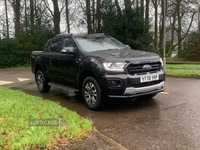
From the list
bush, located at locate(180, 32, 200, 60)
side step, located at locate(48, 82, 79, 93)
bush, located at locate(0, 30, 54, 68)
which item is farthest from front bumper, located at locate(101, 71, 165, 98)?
bush, located at locate(180, 32, 200, 60)

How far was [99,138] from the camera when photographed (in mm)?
3666

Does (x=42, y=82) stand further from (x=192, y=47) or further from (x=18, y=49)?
(x=192, y=47)

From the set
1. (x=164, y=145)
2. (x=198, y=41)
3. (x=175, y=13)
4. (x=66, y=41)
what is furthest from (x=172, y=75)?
(x=175, y=13)

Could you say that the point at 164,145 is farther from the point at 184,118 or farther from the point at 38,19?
the point at 38,19

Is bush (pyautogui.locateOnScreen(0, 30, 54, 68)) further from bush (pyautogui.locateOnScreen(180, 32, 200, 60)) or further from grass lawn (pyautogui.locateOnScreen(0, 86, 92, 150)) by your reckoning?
grass lawn (pyautogui.locateOnScreen(0, 86, 92, 150))

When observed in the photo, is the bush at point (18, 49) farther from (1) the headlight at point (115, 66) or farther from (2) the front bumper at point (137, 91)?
(2) the front bumper at point (137, 91)

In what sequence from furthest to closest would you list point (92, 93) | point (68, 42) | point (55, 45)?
point (55, 45)
point (68, 42)
point (92, 93)

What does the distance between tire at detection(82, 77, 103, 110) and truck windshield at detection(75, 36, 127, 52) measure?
35.2 inches

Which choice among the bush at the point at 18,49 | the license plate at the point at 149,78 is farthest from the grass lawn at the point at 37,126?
the bush at the point at 18,49

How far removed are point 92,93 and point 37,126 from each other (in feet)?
6.40

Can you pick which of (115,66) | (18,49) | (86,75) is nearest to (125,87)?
(115,66)

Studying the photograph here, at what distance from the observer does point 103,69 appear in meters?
5.21

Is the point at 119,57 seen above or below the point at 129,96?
above

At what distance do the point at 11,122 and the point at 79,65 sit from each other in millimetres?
2349
